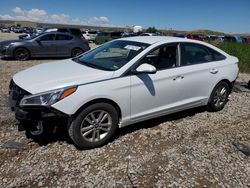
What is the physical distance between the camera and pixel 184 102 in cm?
481

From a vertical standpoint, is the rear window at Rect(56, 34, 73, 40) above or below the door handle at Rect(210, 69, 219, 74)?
above

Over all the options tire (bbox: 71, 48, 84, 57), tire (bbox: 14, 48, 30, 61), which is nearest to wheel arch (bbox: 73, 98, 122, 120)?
tire (bbox: 14, 48, 30, 61)

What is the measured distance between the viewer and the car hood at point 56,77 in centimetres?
353

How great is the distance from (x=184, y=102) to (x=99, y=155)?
196cm

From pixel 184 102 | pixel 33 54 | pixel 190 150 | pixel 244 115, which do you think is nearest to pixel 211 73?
pixel 184 102

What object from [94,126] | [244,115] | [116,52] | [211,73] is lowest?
[244,115]

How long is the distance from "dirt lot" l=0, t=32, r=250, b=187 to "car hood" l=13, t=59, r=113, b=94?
37.6 inches

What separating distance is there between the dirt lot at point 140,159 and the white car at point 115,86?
0.99 ft

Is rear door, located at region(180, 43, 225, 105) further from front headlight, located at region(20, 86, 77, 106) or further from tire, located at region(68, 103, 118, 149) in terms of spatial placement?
front headlight, located at region(20, 86, 77, 106)

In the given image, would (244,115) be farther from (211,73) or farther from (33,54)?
(33,54)

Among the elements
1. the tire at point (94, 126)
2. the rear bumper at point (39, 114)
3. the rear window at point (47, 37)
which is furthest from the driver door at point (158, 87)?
the rear window at point (47, 37)

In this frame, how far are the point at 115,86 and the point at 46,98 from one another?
0.99m

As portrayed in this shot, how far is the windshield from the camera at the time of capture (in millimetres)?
4195

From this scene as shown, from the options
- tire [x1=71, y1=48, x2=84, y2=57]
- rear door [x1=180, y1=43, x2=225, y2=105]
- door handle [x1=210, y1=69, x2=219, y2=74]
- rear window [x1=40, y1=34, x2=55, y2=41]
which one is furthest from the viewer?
tire [x1=71, y1=48, x2=84, y2=57]
